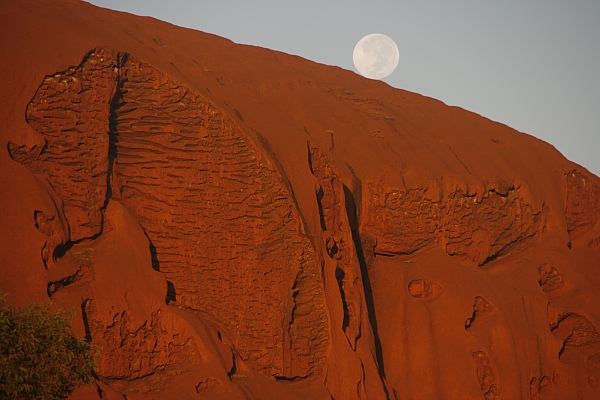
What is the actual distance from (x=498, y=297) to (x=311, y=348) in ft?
20.9

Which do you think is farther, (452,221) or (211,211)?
(452,221)

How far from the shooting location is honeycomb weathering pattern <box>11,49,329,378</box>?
19513mm

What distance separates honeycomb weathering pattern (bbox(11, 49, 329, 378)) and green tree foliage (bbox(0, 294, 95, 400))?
5818mm

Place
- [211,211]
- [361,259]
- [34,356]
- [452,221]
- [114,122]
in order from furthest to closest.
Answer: [452,221] → [361,259] → [211,211] → [114,122] → [34,356]

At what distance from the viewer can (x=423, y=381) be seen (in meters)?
23.2

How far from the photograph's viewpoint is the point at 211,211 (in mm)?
20344

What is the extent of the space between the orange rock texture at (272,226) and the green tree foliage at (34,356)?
289cm

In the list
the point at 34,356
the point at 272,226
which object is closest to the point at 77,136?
the point at 272,226

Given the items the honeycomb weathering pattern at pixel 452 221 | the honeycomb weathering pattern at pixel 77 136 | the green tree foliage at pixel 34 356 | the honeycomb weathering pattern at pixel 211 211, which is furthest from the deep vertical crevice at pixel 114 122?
the honeycomb weathering pattern at pixel 452 221

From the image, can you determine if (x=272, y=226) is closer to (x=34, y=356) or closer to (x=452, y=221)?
(x=452, y=221)

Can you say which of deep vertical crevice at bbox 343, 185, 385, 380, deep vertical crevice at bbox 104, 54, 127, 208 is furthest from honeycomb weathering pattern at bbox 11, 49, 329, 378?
deep vertical crevice at bbox 343, 185, 385, 380

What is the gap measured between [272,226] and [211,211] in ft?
4.75

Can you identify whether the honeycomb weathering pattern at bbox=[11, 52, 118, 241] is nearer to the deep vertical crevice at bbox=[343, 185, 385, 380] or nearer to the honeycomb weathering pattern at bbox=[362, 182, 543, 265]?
the deep vertical crevice at bbox=[343, 185, 385, 380]

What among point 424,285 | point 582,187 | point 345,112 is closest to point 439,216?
point 424,285
